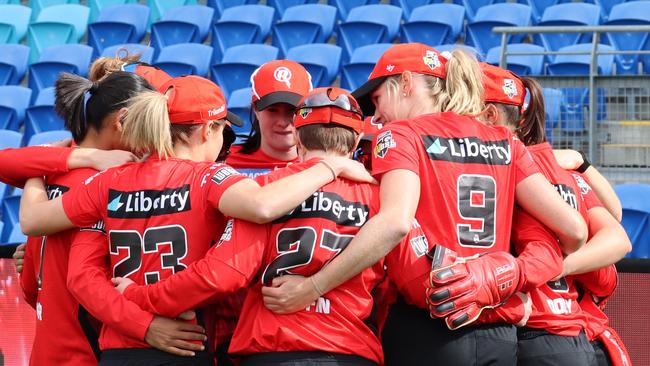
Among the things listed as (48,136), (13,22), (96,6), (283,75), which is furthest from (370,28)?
(283,75)

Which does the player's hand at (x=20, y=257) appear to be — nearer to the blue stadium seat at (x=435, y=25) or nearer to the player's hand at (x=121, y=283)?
the player's hand at (x=121, y=283)

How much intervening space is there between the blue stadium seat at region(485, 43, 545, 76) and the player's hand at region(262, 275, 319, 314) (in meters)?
5.96

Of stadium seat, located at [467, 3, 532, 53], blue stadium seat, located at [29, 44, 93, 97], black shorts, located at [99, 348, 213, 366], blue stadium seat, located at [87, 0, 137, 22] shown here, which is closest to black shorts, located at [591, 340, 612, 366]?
black shorts, located at [99, 348, 213, 366]

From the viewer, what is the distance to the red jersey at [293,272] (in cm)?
266

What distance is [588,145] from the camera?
709cm

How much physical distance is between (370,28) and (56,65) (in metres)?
3.45

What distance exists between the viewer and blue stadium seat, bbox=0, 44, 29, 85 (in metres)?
10.1

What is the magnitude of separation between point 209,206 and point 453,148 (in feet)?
2.52

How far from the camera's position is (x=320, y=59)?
9.35m

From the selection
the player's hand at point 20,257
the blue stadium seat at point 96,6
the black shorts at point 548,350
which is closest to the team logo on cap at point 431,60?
the black shorts at point 548,350

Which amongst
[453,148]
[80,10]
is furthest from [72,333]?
[80,10]

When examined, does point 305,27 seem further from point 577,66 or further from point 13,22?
point 13,22

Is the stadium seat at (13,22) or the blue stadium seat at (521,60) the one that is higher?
the stadium seat at (13,22)

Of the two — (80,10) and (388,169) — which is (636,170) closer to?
(388,169)
